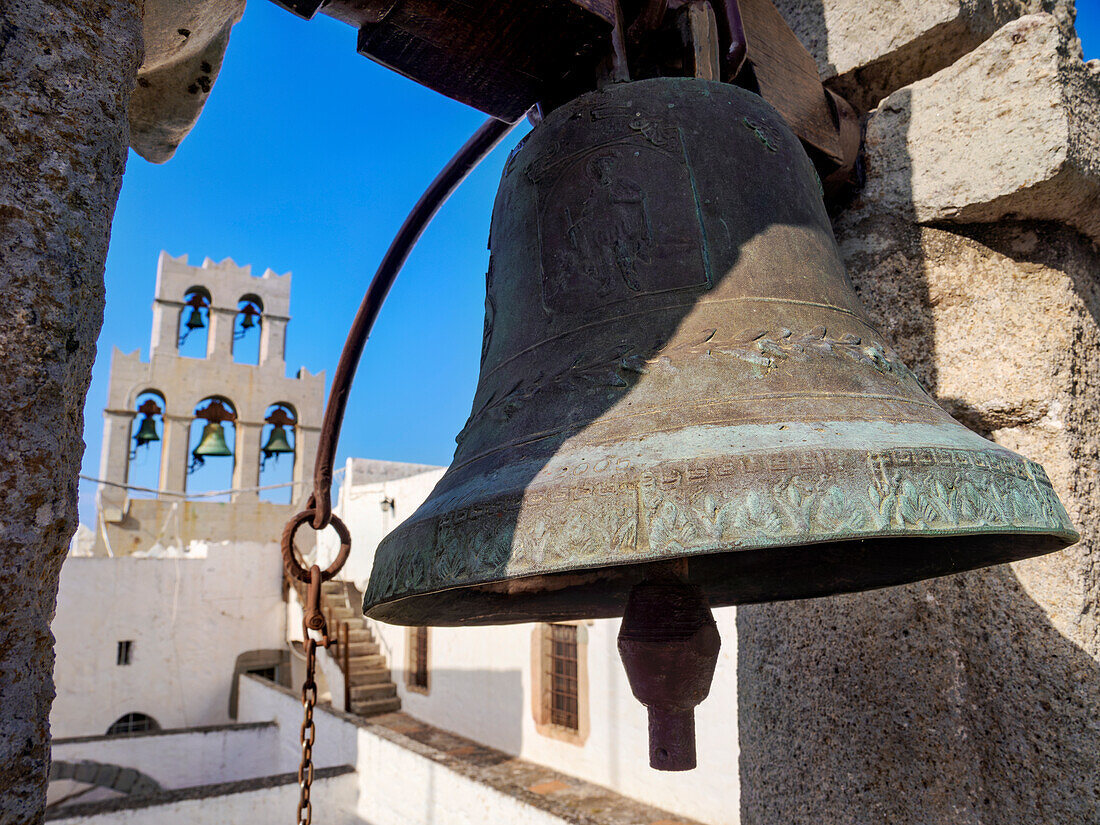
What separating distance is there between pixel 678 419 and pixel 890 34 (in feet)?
3.73

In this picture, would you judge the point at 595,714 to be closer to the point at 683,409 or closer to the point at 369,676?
the point at 369,676

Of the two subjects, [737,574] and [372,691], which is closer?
[737,574]

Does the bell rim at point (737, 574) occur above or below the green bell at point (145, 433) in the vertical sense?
below

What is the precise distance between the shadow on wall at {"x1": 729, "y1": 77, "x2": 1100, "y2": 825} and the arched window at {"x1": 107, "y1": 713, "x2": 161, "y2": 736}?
12.2m

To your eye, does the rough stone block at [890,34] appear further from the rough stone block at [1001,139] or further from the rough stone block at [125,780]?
the rough stone block at [125,780]

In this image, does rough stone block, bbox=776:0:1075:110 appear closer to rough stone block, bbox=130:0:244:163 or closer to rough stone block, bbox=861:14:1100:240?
rough stone block, bbox=861:14:1100:240

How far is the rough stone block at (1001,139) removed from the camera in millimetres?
1201

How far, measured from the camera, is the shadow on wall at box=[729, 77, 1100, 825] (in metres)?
1.09

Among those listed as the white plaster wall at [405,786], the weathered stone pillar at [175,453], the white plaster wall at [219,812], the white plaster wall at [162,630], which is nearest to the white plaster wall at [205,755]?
the white plaster wall at [405,786]

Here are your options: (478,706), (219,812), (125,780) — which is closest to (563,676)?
(478,706)

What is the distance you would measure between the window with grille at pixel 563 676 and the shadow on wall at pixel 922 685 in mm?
5939

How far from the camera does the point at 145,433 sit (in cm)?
1071

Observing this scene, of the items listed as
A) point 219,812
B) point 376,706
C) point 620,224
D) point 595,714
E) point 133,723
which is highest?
point 620,224

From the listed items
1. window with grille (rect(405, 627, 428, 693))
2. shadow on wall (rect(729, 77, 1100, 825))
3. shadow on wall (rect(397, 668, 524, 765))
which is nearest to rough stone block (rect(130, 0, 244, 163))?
shadow on wall (rect(729, 77, 1100, 825))
